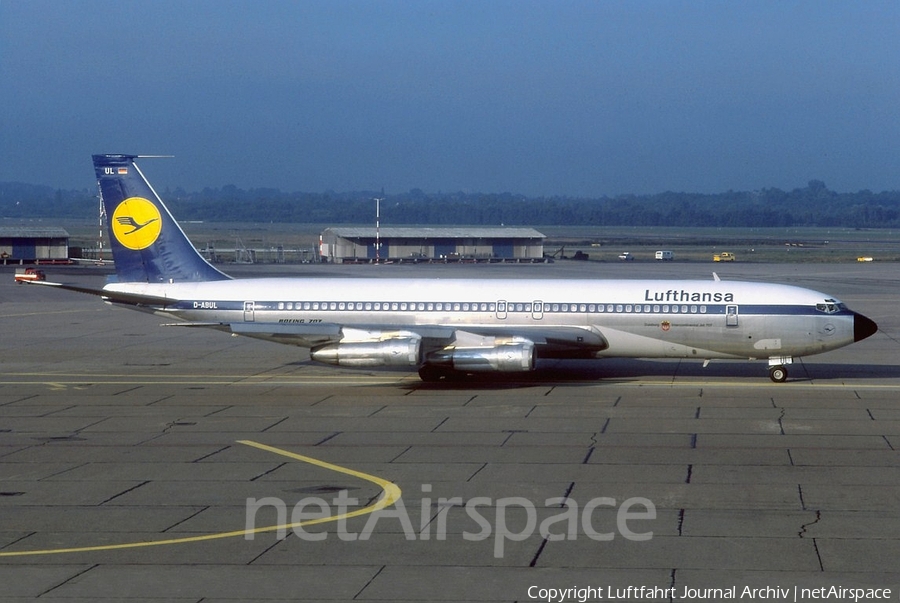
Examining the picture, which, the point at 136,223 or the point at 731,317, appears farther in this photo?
the point at 136,223

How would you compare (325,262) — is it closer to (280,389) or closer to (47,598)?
(280,389)

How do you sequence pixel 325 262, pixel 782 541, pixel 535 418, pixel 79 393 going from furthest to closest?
pixel 325 262 → pixel 79 393 → pixel 535 418 → pixel 782 541

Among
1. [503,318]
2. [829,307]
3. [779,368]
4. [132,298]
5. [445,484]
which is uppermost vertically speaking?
[829,307]

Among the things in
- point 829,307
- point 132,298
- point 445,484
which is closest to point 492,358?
point 829,307

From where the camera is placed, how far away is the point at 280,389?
108ft

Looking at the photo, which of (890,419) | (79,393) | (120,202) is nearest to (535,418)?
(890,419)

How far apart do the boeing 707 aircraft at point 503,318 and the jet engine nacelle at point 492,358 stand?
33mm

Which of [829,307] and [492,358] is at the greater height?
[829,307]

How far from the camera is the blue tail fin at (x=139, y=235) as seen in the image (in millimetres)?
37156

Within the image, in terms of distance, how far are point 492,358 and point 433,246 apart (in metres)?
101

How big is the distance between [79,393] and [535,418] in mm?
14038

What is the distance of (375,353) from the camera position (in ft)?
105

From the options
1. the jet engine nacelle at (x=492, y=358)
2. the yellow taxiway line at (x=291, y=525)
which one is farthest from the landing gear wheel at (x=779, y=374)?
the yellow taxiway line at (x=291, y=525)

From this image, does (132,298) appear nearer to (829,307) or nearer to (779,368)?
(779,368)
